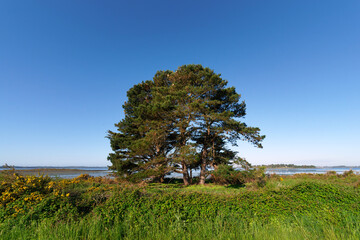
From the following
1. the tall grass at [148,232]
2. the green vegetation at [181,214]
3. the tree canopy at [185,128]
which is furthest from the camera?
the tree canopy at [185,128]

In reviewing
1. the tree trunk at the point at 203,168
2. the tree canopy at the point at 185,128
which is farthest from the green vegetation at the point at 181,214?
the tree trunk at the point at 203,168

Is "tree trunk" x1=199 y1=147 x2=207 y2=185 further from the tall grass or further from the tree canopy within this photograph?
the tall grass

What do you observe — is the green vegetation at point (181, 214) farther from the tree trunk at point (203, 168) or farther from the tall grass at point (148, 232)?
the tree trunk at point (203, 168)

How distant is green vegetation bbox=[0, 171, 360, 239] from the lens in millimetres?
3578

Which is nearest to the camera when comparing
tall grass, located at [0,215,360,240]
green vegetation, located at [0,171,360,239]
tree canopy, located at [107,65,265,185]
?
tall grass, located at [0,215,360,240]

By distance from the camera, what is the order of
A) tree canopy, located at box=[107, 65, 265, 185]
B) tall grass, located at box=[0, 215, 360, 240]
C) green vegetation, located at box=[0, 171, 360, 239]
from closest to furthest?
tall grass, located at box=[0, 215, 360, 240]
green vegetation, located at box=[0, 171, 360, 239]
tree canopy, located at box=[107, 65, 265, 185]

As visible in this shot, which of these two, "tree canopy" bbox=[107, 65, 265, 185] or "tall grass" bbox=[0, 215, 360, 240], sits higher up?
"tree canopy" bbox=[107, 65, 265, 185]

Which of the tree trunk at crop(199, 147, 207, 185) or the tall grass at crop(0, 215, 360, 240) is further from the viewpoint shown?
the tree trunk at crop(199, 147, 207, 185)

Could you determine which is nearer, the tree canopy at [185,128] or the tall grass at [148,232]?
the tall grass at [148,232]

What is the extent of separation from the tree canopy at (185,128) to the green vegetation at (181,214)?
7.77 m

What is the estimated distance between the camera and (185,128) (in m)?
15.6

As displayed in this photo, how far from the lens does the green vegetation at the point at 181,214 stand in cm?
358

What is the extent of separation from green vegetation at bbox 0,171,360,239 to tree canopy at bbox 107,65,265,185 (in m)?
7.77

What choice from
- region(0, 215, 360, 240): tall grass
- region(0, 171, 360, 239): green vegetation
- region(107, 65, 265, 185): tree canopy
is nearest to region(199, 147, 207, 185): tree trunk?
region(107, 65, 265, 185): tree canopy
